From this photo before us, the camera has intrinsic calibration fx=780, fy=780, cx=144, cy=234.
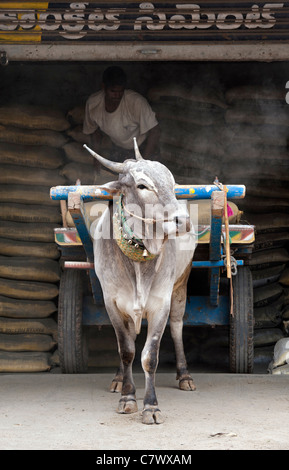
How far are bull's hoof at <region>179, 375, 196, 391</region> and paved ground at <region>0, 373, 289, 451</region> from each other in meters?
0.05

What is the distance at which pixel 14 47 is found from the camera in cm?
626

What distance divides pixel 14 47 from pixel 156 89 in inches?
52.0

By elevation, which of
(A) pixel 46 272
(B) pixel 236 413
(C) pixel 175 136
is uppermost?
(C) pixel 175 136

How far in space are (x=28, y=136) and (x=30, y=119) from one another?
0.15 m

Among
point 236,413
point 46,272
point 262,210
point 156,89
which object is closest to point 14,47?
point 156,89

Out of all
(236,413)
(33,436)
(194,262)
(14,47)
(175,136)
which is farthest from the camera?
(175,136)

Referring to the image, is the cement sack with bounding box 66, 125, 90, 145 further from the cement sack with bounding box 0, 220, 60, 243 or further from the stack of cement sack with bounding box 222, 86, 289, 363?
the stack of cement sack with bounding box 222, 86, 289, 363

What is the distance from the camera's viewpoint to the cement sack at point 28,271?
20.8 ft

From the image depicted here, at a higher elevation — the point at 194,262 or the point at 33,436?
the point at 194,262

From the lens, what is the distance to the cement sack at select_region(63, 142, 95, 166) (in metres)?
6.82

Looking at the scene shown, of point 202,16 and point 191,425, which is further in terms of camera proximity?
point 202,16

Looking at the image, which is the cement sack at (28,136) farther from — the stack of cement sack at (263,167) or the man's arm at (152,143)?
the stack of cement sack at (263,167)

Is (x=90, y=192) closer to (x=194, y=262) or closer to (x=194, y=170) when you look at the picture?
(x=194, y=262)

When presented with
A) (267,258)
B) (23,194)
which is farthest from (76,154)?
(267,258)
